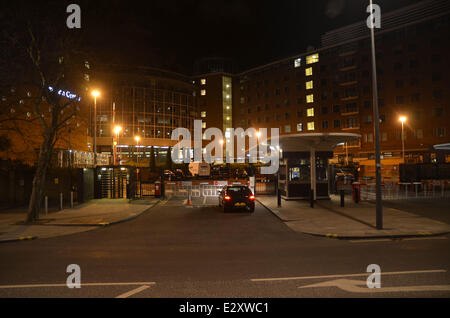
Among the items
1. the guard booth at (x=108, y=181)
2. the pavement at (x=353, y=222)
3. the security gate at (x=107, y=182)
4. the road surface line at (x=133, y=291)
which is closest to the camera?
the road surface line at (x=133, y=291)

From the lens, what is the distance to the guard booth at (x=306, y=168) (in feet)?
64.2

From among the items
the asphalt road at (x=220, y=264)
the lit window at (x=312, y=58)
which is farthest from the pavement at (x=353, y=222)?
the lit window at (x=312, y=58)

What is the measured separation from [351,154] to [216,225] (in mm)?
55542

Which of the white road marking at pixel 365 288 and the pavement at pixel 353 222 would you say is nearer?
the white road marking at pixel 365 288

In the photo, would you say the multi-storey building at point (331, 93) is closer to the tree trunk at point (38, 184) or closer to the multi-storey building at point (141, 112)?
the multi-storey building at point (141, 112)

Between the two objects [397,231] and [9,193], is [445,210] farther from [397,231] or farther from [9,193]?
[9,193]

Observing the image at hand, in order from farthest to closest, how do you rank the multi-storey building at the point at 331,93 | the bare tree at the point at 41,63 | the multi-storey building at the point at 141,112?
the multi-storey building at the point at 141,112
the multi-storey building at the point at 331,93
the bare tree at the point at 41,63

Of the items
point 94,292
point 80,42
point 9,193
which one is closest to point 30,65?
point 80,42

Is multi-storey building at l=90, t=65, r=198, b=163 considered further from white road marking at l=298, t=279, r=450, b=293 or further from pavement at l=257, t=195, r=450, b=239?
white road marking at l=298, t=279, r=450, b=293

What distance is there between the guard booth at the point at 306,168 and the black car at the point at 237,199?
4506mm

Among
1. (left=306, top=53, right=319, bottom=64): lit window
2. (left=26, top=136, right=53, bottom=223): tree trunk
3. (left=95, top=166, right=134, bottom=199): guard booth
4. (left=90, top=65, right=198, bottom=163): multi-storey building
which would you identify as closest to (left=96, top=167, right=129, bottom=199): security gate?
(left=95, top=166, right=134, bottom=199): guard booth

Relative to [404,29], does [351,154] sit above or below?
below

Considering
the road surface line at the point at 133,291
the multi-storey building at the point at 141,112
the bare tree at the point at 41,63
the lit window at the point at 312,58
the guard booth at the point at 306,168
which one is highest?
the lit window at the point at 312,58

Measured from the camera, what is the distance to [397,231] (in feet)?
35.1
